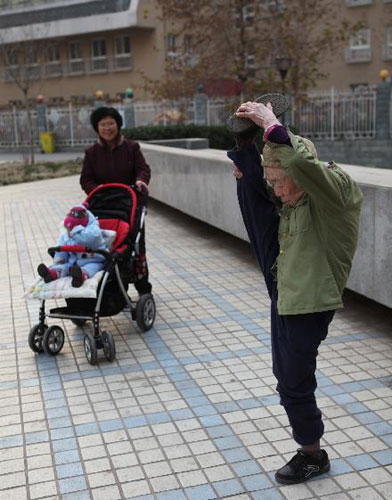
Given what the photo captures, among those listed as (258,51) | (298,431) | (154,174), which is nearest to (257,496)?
(298,431)

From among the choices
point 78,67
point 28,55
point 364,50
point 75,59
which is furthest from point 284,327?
point 75,59

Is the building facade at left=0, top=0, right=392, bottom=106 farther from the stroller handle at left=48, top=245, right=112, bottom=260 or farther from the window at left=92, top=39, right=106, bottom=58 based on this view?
the stroller handle at left=48, top=245, right=112, bottom=260

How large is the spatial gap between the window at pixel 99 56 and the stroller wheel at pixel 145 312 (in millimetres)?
38326

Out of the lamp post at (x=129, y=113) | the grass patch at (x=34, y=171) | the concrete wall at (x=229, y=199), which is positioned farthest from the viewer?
the lamp post at (x=129, y=113)

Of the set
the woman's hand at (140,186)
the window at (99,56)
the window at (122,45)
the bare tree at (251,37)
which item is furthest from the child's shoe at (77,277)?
the window at (99,56)

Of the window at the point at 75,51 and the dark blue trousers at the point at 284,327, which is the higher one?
the window at the point at 75,51

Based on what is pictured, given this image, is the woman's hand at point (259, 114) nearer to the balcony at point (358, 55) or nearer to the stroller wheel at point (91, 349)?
the stroller wheel at point (91, 349)

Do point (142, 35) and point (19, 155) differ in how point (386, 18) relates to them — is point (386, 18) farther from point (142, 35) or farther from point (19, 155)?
point (19, 155)

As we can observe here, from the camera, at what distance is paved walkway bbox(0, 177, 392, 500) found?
3518 mm

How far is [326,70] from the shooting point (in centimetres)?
3619

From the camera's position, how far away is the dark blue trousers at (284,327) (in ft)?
10.4

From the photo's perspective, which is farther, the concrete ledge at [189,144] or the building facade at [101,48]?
the building facade at [101,48]

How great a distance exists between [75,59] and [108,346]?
41.0 m

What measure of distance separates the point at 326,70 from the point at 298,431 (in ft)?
114
